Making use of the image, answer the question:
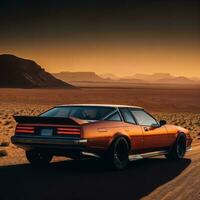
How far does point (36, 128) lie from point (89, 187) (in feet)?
7.12

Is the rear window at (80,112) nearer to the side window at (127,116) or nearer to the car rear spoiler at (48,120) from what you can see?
the side window at (127,116)

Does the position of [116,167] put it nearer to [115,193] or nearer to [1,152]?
[115,193]

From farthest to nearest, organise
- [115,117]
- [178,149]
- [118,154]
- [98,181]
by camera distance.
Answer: [178,149] → [115,117] → [118,154] → [98,181]

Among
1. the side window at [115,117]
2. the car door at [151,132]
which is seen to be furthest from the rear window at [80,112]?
the car door at [151,132]

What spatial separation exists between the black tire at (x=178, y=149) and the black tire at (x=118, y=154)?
2.40 metres

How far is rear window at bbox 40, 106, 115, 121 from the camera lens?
11.4m

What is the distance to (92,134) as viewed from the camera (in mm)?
10438

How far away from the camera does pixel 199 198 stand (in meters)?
8.22

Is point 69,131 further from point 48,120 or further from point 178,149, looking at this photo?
point 178,149

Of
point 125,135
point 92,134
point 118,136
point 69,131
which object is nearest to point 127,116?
point 125,135

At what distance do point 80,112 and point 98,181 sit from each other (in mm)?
2185

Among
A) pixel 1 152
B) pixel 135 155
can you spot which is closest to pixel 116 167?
pixel 135 155

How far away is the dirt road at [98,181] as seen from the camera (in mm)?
8297

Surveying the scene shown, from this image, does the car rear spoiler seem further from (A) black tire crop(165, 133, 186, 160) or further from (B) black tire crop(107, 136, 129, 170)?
(A) black tire crop(165, 133, 186, 160)
